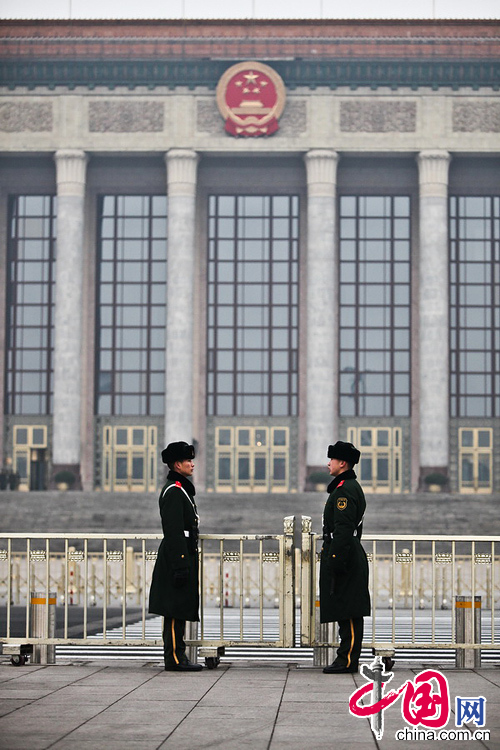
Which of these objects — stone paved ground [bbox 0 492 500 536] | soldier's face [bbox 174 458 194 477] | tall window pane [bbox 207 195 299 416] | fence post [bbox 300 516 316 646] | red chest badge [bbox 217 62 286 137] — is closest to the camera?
soldier's face [bbox 174 458 194 477]

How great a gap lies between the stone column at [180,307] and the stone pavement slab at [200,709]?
34993 mm

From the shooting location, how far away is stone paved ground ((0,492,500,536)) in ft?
123

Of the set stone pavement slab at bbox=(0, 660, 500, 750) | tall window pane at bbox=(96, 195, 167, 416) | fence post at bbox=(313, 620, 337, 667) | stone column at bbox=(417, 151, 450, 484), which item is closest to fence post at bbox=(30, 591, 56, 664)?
stone pavement slab at bbox=(0, 660, 500, 750)

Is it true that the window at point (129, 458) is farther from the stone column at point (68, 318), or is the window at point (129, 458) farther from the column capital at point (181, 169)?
the column capital at point (181, 169)

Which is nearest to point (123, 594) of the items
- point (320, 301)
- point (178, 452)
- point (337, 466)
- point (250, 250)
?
point (178, 452)

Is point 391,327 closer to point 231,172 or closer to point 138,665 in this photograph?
point 231,172

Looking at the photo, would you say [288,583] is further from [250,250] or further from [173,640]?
[250,250]

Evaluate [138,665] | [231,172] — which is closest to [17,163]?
[231,172]

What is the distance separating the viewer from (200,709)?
827 cm

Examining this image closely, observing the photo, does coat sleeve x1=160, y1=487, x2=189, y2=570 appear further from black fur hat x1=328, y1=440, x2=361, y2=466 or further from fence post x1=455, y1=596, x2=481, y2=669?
fence post x1=455, y1=596, x2=481, y2=669

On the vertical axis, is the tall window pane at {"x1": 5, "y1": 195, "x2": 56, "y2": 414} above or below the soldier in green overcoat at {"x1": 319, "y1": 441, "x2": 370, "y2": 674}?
above

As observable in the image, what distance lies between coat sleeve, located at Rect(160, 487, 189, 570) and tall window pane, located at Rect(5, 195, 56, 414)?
39104mm

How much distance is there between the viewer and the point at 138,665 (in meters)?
11.0

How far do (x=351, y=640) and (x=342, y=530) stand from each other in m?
0.92
